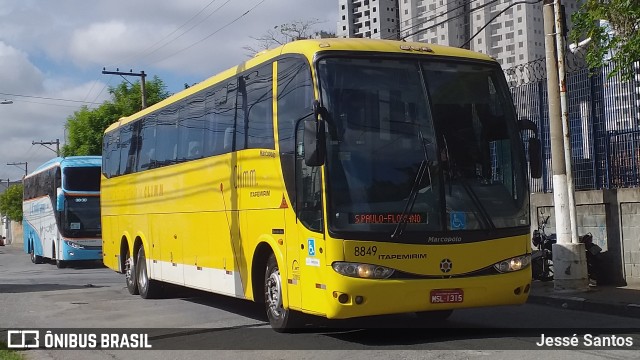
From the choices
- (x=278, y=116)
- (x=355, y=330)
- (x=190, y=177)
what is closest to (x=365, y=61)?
(x=278, y=116)

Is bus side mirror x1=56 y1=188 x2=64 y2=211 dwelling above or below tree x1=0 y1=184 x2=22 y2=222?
below

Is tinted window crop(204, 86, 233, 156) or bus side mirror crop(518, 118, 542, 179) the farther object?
tinted window crop(204, 86, 233, 156)

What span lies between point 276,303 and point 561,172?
612 centimetres

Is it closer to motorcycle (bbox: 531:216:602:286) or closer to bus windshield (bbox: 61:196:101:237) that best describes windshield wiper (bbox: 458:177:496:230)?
motorcycle (bbox: 531:216:602:286)

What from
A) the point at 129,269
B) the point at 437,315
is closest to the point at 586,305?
the point at 437,315

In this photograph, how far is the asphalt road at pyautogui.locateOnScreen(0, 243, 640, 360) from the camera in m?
8.48

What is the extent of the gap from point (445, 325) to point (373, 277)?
2.50m

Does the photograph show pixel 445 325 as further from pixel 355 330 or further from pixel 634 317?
pixel 634 317

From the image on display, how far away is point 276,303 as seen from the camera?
10.0 meters

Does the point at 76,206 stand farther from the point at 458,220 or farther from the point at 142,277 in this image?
the point at 458,220

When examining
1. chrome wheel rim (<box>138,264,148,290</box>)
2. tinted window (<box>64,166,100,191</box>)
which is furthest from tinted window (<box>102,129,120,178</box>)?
tinted window (<box>64,166,100,191</box>)

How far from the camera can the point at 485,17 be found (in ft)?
339

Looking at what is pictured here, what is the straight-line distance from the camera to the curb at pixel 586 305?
11.3 metres

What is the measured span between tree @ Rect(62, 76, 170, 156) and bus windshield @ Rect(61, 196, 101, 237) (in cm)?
2099
